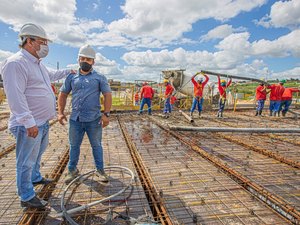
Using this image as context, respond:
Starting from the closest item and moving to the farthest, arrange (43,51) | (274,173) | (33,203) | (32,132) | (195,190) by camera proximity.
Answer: (32,132) < (33,203) < (43,51) < (195,190) < (274,173)

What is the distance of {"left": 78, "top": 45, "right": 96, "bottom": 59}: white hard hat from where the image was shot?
2.80 meters

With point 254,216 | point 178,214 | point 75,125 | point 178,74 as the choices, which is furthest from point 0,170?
point 178,74

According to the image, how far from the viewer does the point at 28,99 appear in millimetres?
2352

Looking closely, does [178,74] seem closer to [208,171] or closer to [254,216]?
[208,171]

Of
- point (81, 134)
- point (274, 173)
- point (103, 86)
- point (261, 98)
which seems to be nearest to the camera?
point (103, 86)

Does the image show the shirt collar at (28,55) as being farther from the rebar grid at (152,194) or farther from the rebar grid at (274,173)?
the rebar grid at (274,173)

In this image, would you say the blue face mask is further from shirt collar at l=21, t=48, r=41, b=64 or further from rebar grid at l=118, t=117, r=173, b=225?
rebar grid at l=118, t=117, r=173, b=225

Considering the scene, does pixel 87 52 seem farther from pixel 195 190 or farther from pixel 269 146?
pixel 269 146

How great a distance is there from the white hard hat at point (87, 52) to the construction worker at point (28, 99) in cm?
42

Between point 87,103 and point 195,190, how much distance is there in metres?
1.73

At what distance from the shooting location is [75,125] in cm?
298

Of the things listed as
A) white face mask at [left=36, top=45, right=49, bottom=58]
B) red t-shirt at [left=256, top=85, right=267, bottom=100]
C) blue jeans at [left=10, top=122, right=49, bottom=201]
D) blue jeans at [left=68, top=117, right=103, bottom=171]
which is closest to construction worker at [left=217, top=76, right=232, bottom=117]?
red t-shirt at [left=256, top=85, right=267, bottom=100]

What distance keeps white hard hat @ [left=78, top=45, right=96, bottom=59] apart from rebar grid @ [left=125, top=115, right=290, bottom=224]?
5.98ft

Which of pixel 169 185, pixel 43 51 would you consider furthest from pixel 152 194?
pixel 43 51
